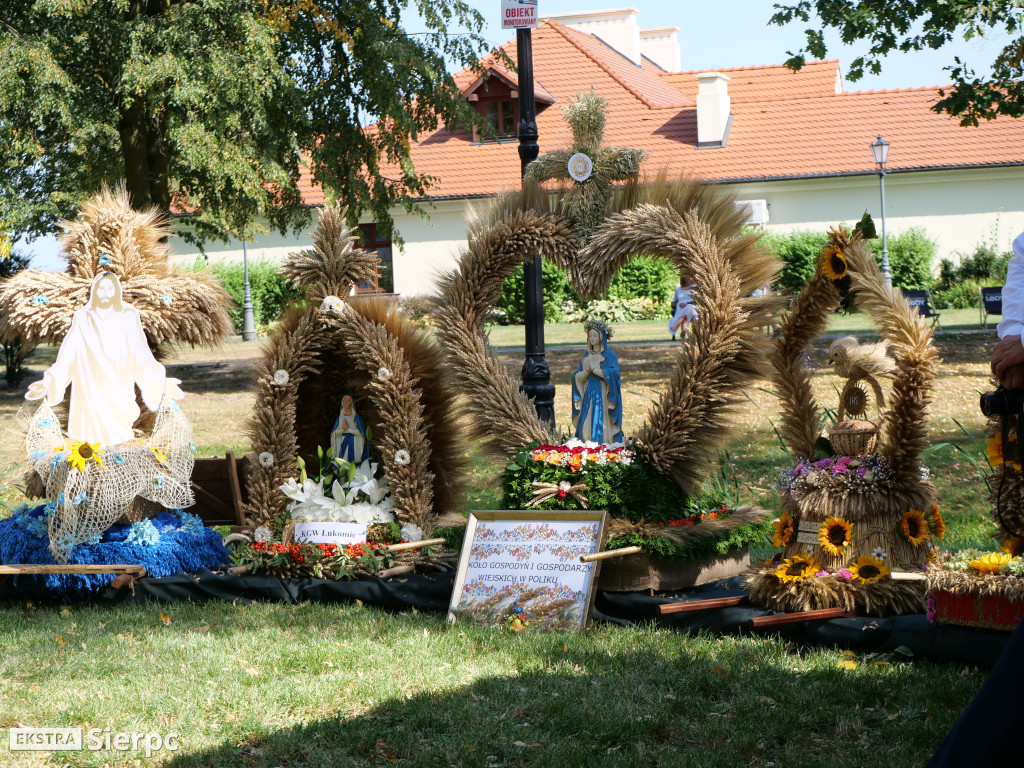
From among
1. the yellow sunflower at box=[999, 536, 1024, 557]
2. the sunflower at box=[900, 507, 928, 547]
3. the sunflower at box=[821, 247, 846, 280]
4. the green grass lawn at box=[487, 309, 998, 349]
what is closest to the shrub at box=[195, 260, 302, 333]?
the green grass lawn at box=[487, 309, 998, 349]

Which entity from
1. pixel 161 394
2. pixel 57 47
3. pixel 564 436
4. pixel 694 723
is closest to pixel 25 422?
pixel 161 394

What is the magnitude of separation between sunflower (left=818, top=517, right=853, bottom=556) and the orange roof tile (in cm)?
2103

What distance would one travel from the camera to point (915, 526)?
16.0 feet

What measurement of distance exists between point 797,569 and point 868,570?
32cm

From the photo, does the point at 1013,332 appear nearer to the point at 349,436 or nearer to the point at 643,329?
the point at 349,436

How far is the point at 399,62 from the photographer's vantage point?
14461mm

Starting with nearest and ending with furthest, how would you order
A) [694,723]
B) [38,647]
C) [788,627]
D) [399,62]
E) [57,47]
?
1. [694,723]
2. [788,627]
3. [38,647]
4. [57,47]
5. [399,62]

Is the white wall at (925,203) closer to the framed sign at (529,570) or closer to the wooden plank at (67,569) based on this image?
the framed sign at (529,570)

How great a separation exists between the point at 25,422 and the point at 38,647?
1.66 metres

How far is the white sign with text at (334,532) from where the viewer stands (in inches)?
245

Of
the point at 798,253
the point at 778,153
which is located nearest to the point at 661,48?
the point at 778,153

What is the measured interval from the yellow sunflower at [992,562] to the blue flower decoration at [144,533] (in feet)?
15.1

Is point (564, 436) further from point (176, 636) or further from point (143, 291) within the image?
point (143, 291)

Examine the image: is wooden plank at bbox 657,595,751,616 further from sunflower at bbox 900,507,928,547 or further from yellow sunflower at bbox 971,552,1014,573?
yellow sunflower at bbox 971,552,1014,573
